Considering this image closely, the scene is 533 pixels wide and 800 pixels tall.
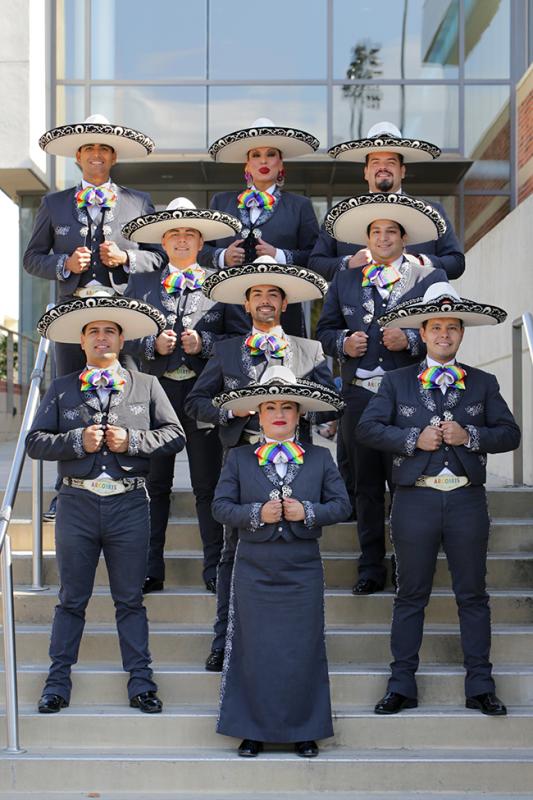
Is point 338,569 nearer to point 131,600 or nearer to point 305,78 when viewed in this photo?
point 131,600

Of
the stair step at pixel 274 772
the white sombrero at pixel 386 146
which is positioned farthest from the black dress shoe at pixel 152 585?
the white sombrero at pixel 386 146

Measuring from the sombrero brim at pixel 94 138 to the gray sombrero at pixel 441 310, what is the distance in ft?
5.97

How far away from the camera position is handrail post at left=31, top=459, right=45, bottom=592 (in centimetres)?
616

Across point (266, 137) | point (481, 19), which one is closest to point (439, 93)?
point (481, 19)

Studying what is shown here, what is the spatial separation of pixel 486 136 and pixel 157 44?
406 centimetres

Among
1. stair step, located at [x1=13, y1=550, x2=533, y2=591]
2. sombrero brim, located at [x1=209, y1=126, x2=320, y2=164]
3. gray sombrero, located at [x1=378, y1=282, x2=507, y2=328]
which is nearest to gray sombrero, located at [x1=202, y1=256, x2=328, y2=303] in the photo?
gray sombrero, located at [x1=378, y1=282, x2=507, y2=328]

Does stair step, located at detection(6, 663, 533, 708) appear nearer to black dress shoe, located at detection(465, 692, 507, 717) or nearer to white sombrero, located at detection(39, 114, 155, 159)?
black dress shoe, located at detection(465, 692, 507, 717)

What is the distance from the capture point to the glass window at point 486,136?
13586 millimetres

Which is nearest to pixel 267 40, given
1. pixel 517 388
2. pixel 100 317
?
pixel 517 388

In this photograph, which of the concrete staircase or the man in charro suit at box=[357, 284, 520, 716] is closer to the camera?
the concrete staircase

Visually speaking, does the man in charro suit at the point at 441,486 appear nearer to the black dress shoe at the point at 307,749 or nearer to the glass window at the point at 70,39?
the black dress shoe at the point at 307,749

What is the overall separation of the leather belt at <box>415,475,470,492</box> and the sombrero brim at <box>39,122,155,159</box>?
98.0 inches

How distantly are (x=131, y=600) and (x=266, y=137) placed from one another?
8.84 ft

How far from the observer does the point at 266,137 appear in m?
6.44
